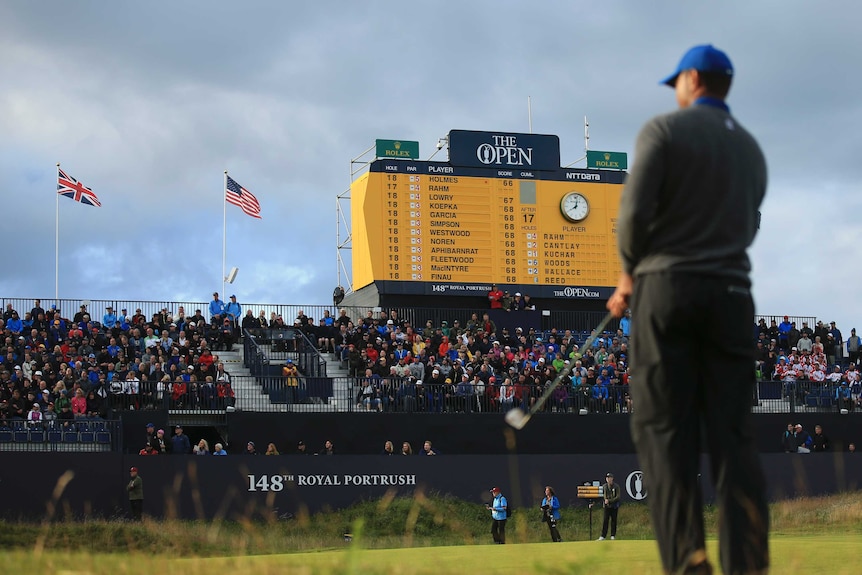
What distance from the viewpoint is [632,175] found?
191 inches

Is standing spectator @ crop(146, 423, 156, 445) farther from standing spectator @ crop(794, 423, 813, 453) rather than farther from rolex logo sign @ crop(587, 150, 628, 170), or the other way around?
rolex logo sign @ crop(587, 150, 628, 170)

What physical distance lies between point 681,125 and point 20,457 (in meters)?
25.5

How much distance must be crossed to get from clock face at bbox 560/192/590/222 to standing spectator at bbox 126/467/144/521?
18001 mm

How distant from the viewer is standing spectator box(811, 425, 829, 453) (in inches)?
1358

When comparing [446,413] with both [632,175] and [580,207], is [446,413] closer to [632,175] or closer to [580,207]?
[580,207]

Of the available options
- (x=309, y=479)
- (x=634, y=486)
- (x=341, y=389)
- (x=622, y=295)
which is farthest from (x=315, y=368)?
(x=622, y=295)

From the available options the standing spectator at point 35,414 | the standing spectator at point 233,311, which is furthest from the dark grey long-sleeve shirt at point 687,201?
the standing spectator at point 233,311

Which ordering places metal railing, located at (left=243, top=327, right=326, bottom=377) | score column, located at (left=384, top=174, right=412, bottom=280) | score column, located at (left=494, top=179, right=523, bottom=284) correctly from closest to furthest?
metal railing, located at (left=243, top=327, right=326, bottom=377)
score column, located at (left=384, top=174, right=412, bottom=280)
score column, located at (left=494, top=179, right=523, bottom=284)

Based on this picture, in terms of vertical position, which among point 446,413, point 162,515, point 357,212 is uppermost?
point 357,212

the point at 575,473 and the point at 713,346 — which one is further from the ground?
the point at 713,346

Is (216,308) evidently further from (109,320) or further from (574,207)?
(574,207)

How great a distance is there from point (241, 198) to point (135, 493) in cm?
1601

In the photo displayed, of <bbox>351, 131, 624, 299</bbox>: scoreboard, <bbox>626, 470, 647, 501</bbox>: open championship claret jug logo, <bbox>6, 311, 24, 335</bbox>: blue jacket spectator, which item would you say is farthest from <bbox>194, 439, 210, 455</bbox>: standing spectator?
<bbox>626, 470, 647, 501</bbox>: open championship claret jug logo

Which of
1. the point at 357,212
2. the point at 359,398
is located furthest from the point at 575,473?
the point at 357,212
